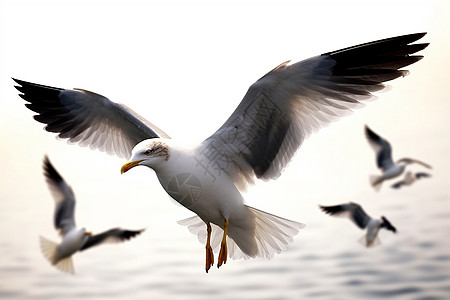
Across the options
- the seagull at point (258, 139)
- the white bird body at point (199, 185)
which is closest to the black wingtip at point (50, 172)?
the seagull at point (258, 139)

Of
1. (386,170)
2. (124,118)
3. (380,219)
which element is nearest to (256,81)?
(124,118)

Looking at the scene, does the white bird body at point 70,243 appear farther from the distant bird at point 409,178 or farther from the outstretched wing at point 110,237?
the distant bird at point 409,178

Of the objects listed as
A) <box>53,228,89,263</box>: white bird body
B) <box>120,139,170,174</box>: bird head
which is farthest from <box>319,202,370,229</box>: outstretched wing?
<box>120,139,170,174</box>: bird head

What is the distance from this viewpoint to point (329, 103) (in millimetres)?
2137

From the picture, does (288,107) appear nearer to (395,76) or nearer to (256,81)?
(256,81)

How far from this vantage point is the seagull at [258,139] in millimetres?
1872

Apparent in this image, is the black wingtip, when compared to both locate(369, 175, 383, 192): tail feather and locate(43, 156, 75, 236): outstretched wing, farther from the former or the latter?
locate(369, 175, 383, 192): tail feather

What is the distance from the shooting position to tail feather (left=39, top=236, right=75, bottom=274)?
5334 mm

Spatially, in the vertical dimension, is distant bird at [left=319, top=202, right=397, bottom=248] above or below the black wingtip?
below

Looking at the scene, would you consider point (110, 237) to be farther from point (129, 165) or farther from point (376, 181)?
point (129, 165)

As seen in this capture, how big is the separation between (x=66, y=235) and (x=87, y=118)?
3.15 meters

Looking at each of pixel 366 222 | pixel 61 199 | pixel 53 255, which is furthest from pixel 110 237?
pixel 366 222

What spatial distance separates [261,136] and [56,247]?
3727 mm

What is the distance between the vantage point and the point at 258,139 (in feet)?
7.08
